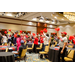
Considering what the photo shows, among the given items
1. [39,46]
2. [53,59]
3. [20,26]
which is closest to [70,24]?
[20,26]

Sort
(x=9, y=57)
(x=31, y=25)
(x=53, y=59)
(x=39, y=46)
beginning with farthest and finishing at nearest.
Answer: (x=31, y=25) → (x=39, y=46) → (x=53, y=59) → (x=9, y=57)

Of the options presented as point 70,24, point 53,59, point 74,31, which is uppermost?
point 70,24
